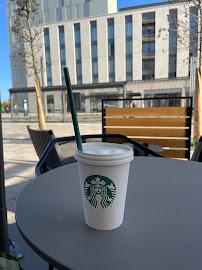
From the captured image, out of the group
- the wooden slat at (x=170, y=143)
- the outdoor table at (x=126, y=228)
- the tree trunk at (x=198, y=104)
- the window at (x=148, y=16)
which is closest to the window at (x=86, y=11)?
the window at (x=148, y=16)

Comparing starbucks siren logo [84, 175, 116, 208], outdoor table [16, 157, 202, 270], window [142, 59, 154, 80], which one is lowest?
outdoor table [16, 157, 202, 270]

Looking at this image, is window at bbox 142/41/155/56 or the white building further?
window at bbox 142/41/155/56

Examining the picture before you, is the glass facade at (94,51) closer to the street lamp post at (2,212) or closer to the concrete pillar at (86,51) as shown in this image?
the concrete pillar at (86,51)

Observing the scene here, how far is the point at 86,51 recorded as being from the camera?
28.5 metres

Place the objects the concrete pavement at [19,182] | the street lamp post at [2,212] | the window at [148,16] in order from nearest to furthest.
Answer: the street lamp post at [2,212]
the concrete pavement at [19,182]
the window at [148,16]

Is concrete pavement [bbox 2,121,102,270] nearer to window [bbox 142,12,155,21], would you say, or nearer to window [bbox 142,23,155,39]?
window [bbox 142,23,155,39]

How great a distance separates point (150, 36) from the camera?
2655 cm

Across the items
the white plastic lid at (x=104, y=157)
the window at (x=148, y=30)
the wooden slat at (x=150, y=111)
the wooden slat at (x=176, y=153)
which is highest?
the window at (x=148, y=30)

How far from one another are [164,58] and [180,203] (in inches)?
1092

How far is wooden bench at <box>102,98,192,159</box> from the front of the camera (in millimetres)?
3480

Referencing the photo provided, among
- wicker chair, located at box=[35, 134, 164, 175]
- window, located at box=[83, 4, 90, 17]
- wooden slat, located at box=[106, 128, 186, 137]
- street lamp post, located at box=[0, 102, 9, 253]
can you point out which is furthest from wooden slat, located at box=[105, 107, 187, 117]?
window, located at box=[83, 4, 90, 17]

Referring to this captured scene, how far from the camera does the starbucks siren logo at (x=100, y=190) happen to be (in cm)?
56

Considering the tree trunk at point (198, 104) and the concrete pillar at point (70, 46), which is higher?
the concrete pillar at point (70, 46)

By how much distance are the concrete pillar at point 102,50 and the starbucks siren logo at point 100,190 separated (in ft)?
93.0
